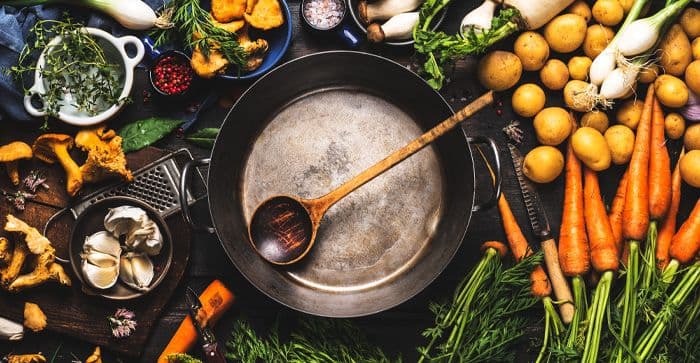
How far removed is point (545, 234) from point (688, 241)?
0.37 m

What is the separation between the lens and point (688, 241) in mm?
1733

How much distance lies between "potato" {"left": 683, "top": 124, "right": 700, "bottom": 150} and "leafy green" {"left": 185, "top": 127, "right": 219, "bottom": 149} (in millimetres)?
1312

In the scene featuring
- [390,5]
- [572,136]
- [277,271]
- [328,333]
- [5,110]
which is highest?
[390,5]

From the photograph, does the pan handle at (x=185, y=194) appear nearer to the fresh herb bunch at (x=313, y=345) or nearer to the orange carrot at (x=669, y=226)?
the fresh herb bunch at (x=313, y=345)

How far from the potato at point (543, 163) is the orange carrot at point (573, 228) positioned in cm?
4

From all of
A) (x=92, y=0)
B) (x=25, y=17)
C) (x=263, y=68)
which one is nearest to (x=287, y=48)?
(x=263, y=68)

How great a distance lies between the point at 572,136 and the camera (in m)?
1.76

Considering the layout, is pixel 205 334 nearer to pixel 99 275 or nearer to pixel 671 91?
pixel 99 275

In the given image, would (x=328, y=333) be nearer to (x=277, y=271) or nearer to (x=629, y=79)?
(x=277, y=271)

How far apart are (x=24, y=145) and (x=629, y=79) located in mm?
1641

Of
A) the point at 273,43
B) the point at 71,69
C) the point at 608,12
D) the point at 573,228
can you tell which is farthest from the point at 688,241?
the point at 71,69

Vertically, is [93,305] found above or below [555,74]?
below

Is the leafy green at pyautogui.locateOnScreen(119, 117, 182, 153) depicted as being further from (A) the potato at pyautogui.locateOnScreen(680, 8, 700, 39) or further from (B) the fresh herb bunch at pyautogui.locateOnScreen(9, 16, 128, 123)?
(A) the potato at pyautogui.locateOnScreen(680, 8, 700, 39)

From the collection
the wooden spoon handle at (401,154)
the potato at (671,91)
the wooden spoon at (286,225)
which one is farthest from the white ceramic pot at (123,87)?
the potato at (671,91)
